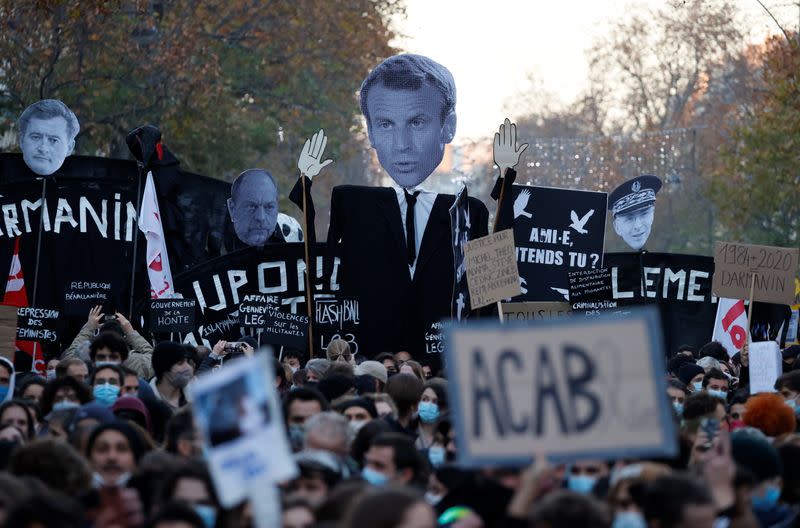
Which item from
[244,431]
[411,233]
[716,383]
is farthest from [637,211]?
[244,431]

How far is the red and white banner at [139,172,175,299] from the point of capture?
64.6ft

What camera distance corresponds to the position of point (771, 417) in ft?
34.4

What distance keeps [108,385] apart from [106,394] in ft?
0.19

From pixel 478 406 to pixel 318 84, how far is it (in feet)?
115

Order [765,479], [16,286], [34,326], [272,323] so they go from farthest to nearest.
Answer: [16,286]
[272,323]
[34,326]
[765,479]

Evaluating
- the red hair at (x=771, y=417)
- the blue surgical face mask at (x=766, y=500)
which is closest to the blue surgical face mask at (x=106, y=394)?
the red hair at (x=771, y=417)

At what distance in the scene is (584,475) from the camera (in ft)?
28.4

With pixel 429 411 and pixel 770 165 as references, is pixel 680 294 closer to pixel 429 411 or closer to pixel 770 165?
pixel 429 411

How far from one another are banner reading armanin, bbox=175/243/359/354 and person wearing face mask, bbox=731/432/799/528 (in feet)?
34.4

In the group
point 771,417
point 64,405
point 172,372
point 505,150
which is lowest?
point 771,417

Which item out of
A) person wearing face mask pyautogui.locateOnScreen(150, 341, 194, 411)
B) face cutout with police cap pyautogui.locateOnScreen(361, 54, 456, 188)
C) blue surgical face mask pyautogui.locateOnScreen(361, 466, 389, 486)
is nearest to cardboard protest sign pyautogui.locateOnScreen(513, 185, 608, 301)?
face cutout with police cap pyautogui.locateOnScreen(361, 54, 456, 188)

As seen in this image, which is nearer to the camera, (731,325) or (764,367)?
(764,367)

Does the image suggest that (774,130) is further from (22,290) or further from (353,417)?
(353,417)

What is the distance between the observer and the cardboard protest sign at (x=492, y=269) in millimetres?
15047
